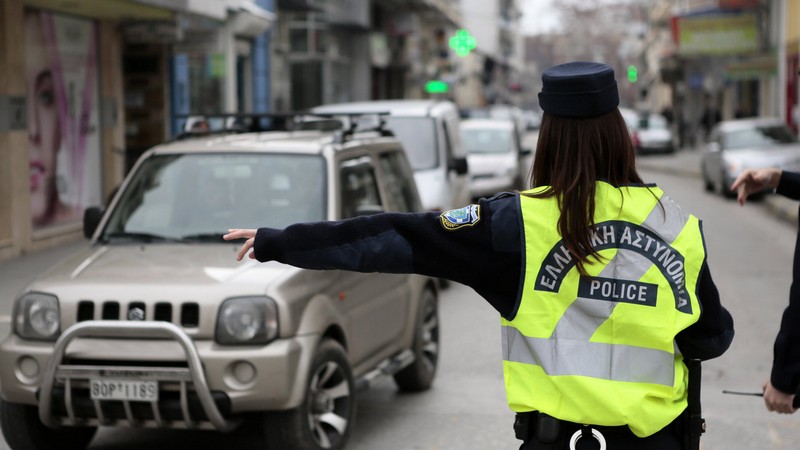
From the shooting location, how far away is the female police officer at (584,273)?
116 inches

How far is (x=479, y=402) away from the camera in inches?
313

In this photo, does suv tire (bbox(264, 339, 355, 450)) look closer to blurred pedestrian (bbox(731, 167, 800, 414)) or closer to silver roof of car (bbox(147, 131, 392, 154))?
silver roof of car (bbox(147, 131, 392, 154))

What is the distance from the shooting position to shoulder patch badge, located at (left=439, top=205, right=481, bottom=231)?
119 inches

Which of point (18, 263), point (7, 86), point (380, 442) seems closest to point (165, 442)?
point (380, 442)

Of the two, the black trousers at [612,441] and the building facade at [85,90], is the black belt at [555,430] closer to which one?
the black trousers at [612,441]

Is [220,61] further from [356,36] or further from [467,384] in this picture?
[356,36]

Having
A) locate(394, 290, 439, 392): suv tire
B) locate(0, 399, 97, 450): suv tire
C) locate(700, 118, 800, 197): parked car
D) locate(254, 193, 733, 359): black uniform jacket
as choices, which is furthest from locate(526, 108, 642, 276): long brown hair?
locate(700, 118, 800, 197): parked car

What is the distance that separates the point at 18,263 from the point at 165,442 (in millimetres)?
7920

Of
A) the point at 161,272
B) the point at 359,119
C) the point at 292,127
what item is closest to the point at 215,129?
the point at 292,127

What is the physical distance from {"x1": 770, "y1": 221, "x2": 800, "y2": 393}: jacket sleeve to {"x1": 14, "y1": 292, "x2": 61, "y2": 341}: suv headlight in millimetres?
3734

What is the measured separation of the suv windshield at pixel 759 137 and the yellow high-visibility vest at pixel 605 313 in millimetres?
22634

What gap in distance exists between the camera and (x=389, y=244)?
10.1 ft

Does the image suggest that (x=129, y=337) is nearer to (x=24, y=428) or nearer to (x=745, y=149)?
(x=24, y=428)

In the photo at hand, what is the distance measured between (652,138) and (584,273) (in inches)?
1678
